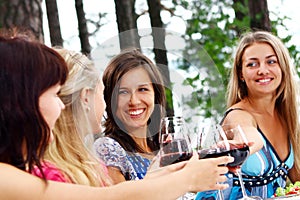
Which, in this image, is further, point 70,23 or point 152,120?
point 70,23

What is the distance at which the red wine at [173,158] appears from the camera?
1.42m

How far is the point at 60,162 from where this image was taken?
1410 millimetres

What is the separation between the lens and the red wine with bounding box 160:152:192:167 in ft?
4.66

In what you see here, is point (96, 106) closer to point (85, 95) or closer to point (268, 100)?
point (85, 95)

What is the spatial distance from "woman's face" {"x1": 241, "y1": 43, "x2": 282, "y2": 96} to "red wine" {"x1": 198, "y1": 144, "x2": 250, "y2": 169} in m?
0.97

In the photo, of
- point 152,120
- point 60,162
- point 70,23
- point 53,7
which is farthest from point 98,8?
point 60,162

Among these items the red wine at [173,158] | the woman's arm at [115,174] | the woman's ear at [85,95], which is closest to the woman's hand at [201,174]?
the red wine at [173,158]

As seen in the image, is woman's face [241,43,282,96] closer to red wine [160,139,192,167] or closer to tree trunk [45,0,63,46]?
red wine [160,139,192,167]

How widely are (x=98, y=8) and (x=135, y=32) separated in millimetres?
3922

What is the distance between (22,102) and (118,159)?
Answer: 0.98 meters

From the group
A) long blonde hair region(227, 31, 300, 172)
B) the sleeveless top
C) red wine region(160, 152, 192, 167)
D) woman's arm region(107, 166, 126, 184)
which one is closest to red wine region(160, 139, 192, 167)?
red wine region(160, 152, 192, 167)

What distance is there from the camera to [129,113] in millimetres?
2104

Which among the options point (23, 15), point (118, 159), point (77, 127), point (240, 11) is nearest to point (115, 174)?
point (118, 159)

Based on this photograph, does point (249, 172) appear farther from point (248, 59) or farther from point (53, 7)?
point (53, 7)
